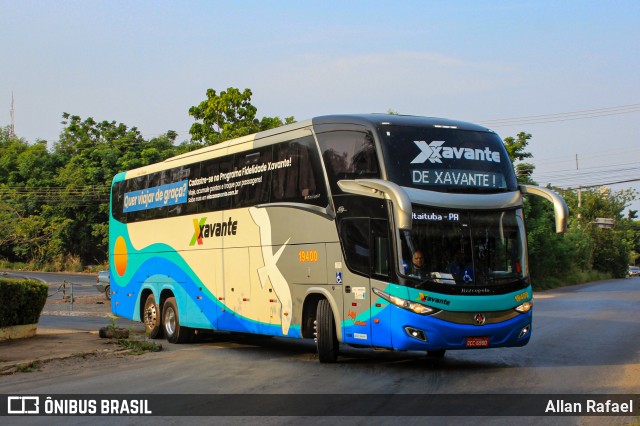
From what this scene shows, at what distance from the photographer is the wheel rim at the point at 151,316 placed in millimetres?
20016

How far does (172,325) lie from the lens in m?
19.5

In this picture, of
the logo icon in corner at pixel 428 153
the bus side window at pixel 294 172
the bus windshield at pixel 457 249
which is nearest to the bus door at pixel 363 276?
the bus windshield at pixel 457 249

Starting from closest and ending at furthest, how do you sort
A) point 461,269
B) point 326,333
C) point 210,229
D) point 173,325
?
point 461,269 → point 326,333 → point 210,229 → point 173,325

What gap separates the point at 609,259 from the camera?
84750 mm

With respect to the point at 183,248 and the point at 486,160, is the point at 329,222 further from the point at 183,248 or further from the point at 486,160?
the point at 183,248

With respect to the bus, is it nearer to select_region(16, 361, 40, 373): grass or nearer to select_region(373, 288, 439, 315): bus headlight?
select_region(373, 288, 439, 315): bus headlight

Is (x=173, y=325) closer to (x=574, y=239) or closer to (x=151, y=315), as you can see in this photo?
(x=151, y=315)

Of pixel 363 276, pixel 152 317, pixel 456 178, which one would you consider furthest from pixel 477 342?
pixel 152 317

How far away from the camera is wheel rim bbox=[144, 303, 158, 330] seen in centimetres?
2002

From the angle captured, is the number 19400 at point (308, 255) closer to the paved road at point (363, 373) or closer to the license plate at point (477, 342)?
the paved road at point (363, 373)

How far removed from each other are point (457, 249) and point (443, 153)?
5.31ft

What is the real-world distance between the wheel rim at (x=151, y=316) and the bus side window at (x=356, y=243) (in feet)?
25.5

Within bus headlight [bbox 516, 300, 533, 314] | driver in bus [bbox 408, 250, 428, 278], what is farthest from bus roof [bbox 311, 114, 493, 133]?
bus headlight [bbox 516, 300, 533, 314]

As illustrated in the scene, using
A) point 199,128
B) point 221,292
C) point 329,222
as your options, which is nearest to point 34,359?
point 221,292
